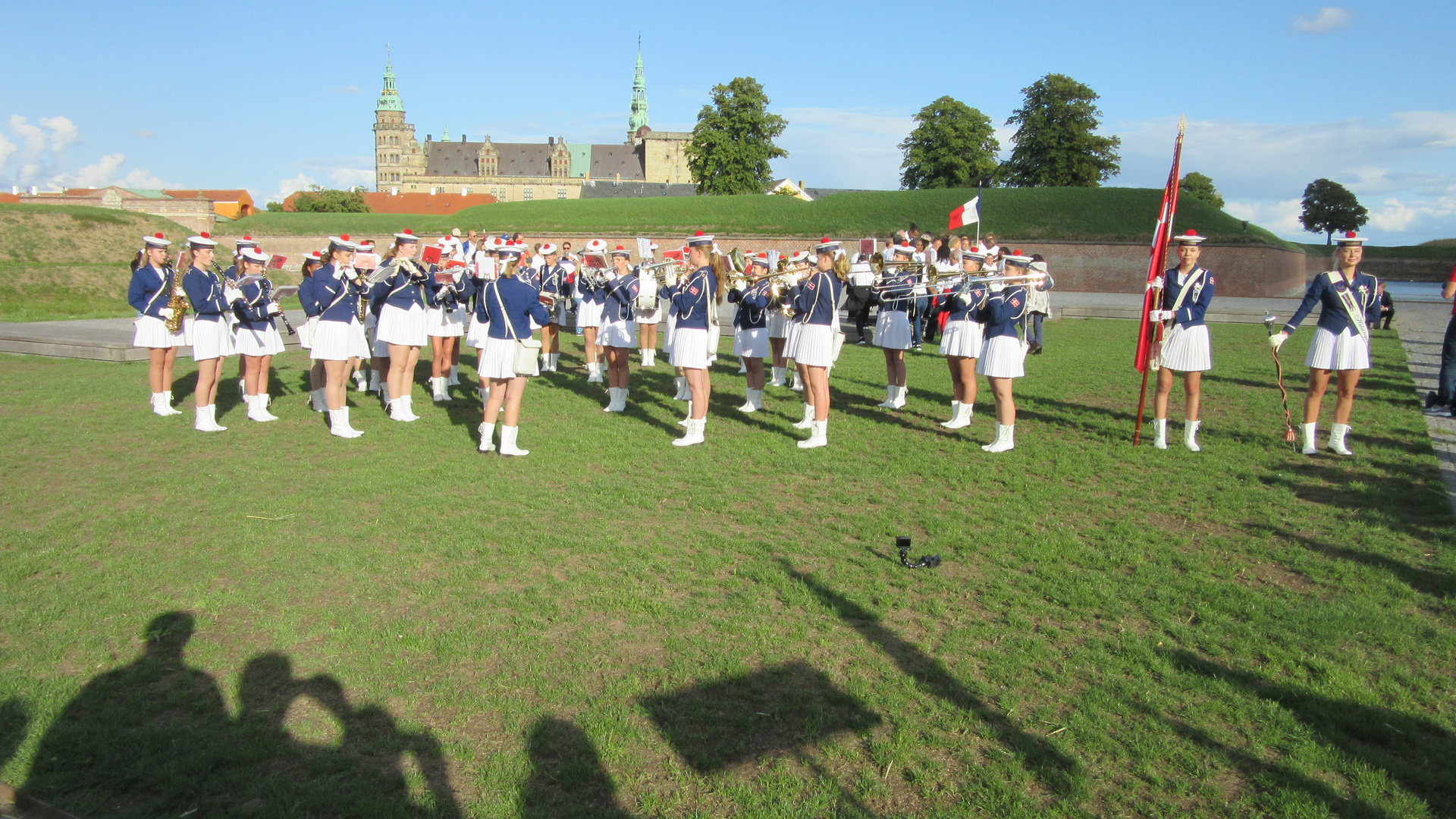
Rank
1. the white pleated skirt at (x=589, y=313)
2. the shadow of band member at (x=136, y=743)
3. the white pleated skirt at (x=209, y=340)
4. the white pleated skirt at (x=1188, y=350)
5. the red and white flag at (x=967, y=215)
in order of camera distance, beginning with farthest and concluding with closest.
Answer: the red and white flag at (x=967, y=215) → the white pleated skirt at (x=589, y=313) → the white pleated skirt at (x=209, y=340) → the white pleated skirt at (x=1188, y=350) → the shadow of band member at (x=136, y=743)

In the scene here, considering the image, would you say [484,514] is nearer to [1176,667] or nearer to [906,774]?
[906,774]

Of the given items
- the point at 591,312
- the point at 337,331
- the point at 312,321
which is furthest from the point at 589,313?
the point at 337,331

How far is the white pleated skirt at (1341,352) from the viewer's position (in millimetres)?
8922

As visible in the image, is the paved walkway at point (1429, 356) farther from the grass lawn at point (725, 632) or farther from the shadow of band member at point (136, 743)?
the shadow of band member at point (136, 743)

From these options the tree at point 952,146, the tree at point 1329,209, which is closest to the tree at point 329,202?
the tree at point 952,146

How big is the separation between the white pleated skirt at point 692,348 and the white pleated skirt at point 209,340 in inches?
216

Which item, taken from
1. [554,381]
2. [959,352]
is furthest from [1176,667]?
[554,381]

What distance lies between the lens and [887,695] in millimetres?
4438

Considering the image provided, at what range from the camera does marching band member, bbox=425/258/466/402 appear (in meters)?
11.7

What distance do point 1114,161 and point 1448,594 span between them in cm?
6667

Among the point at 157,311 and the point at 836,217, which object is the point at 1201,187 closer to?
the point at 836,217

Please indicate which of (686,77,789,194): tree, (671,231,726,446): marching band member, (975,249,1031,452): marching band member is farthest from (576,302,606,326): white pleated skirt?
(686,77,789,194): tree

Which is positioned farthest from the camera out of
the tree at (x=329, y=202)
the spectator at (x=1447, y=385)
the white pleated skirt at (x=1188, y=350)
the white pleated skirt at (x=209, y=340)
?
the tree at (x=329, y=202)

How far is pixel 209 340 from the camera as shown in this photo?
1055 cm
